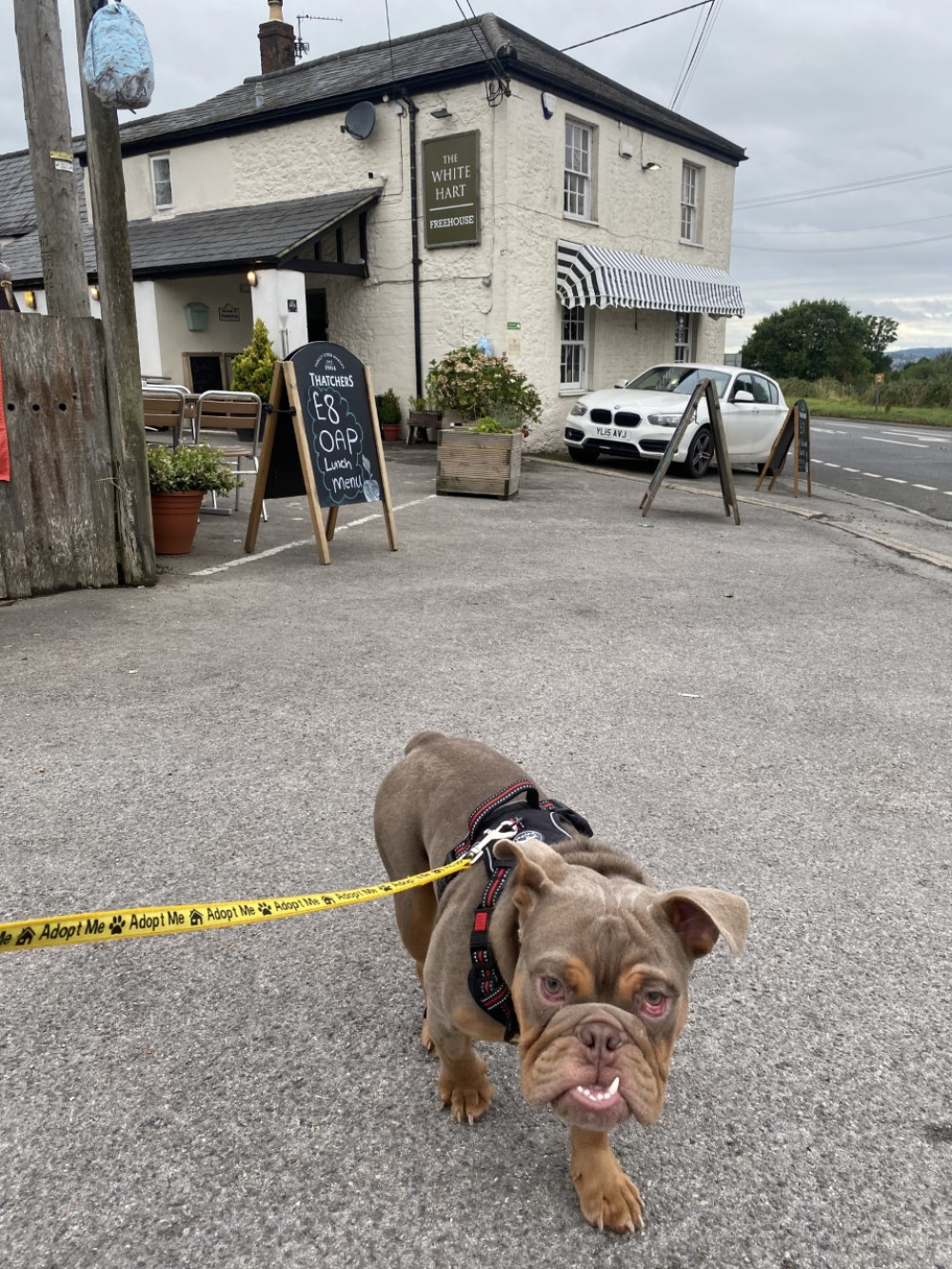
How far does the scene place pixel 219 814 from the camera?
351cm

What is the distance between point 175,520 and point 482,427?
5.03 meters

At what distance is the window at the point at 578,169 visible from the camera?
17703 millimetres

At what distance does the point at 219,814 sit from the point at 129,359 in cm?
409

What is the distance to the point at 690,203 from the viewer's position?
21.9 metres

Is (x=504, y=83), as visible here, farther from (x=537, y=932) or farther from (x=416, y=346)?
(x=537, y=932)

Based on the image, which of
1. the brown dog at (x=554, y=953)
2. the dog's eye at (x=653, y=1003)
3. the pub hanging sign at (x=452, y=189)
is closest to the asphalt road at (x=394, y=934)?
the brown dog at (x=554, y=953)

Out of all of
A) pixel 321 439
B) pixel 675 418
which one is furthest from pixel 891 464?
pixel 321 439

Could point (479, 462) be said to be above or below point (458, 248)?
below

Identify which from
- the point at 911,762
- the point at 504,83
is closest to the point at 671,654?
the point at 911,762

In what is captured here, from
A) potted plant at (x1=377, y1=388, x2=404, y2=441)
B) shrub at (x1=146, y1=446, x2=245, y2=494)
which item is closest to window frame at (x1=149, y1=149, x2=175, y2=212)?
potted plant at (x1=377, y1=388, x2=404, y2=441)

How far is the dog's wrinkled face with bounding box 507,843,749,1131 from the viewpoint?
149cm

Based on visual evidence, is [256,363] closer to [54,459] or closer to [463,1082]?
[54,459]

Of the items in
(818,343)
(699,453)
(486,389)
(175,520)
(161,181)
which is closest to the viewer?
(175,520)

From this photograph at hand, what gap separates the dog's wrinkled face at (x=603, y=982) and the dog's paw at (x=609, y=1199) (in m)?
0.44
